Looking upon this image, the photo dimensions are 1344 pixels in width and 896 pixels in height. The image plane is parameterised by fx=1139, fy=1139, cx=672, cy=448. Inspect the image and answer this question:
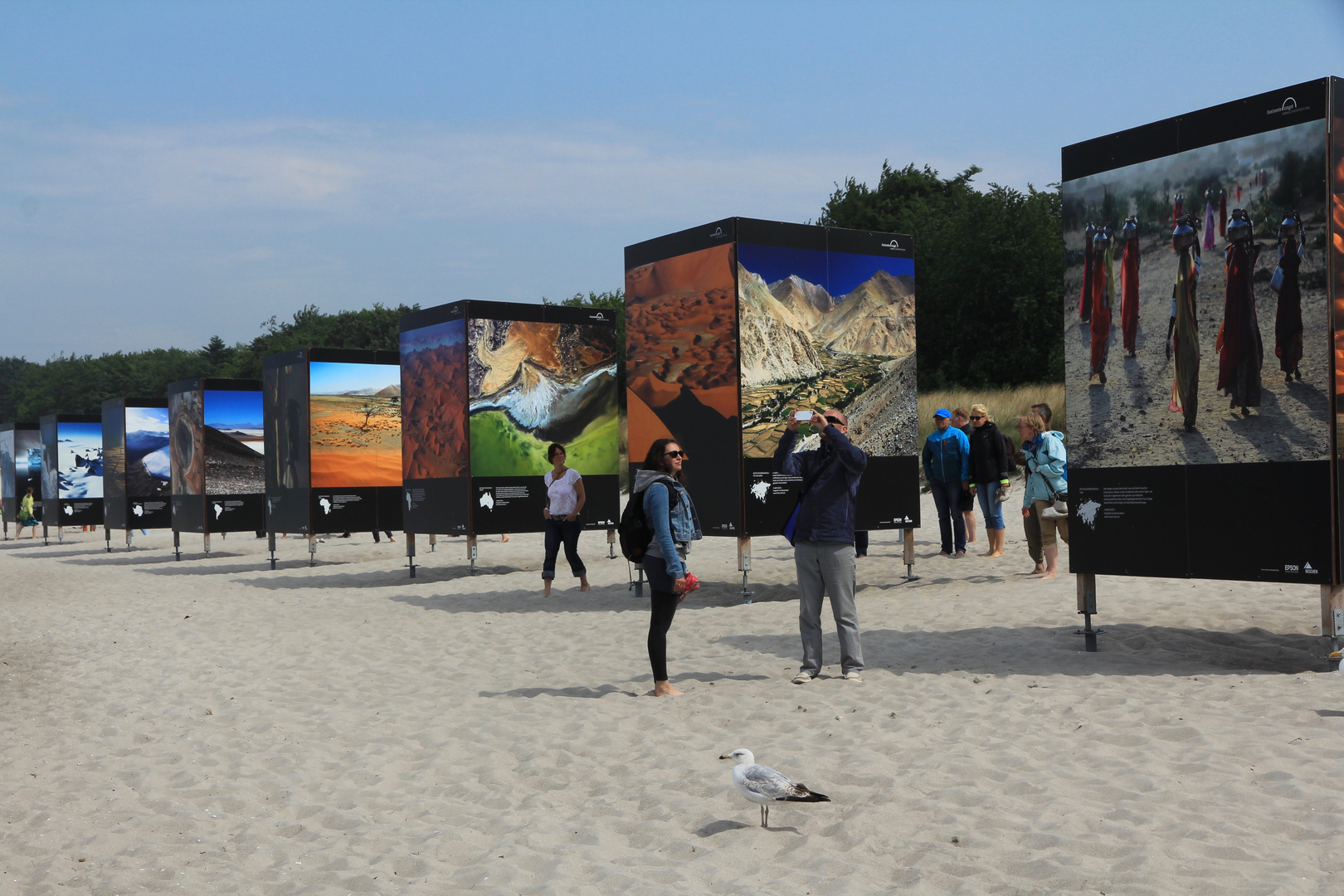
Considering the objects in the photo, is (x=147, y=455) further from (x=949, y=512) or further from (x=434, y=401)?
(x=949, y=512)

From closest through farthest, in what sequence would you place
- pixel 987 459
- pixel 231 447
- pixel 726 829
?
pixel 726 829
pixel 987 459
pixel 231 447

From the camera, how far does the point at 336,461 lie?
18422mm

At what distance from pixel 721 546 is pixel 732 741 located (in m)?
13.3

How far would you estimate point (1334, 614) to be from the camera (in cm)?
709

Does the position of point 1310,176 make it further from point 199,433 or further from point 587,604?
point 199,433

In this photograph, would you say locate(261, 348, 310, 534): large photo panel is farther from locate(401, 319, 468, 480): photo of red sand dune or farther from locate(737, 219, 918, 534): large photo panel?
locate(737, 219, 918, 534): large photo panel

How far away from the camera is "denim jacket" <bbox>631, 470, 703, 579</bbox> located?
7191mm

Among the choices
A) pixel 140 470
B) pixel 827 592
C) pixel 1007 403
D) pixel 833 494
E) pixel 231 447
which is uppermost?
pixel 1007 403

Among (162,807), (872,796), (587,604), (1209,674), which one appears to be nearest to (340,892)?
(162,807)

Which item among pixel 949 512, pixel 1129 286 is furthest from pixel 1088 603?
pixel 949 512

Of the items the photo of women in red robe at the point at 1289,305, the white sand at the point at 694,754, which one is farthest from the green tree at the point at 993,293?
the photo of women in red robe at the point at 1289,305

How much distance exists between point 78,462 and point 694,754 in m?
31.7

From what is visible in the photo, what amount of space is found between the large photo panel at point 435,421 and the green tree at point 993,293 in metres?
22.0

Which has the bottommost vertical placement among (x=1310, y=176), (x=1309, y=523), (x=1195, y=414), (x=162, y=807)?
(x=162, y=807)
